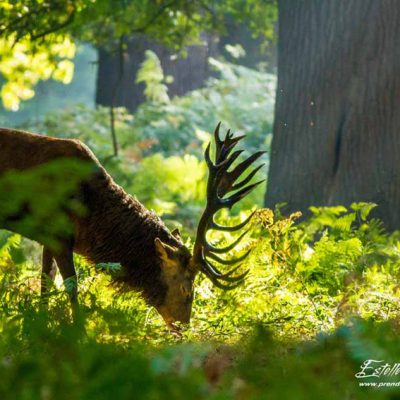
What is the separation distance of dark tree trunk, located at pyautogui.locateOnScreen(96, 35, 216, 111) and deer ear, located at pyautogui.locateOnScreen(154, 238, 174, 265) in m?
17.4

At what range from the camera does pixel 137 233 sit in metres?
6.51

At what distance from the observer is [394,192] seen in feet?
31.4

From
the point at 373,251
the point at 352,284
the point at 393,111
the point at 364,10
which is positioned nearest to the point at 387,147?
the point at 393,111

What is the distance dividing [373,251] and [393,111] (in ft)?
8.67

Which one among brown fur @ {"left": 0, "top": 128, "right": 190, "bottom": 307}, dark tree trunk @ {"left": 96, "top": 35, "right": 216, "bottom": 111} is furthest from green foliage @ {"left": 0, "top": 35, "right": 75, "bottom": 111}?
dark tree trunk @ {"left": 96, "top": 35, "right": 216, "bottom": 111}

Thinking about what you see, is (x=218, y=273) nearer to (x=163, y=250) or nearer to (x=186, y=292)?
(x=186, y=292)

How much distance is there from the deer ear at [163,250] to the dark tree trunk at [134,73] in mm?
17411

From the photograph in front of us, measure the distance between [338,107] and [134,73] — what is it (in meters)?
15.2

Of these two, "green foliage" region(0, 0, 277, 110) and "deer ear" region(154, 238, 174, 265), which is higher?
"green foliage" region(0, 0, 277, 110)

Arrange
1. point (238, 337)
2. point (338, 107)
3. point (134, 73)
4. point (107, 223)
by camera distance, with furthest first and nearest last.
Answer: point (134, 73)
point (338, 107)
point (107, 223)
point (238, 337)

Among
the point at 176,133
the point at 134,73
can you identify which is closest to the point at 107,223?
the point at 176,133

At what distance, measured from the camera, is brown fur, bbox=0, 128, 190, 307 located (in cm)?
629

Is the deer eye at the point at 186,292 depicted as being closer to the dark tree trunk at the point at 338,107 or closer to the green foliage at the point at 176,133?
the dark tree trunk at the point at 338,107

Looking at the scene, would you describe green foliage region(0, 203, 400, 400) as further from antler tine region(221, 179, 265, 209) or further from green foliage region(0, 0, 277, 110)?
green foliage region(0, 0, 277, 110)
